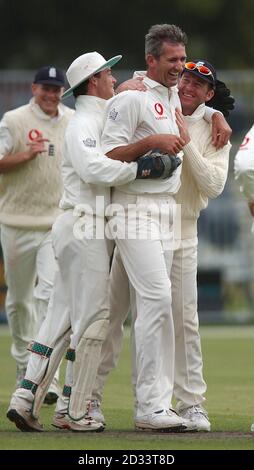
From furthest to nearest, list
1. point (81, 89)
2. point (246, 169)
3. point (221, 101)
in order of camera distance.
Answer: point (221, 101), point (81, 89), point (246, 169)

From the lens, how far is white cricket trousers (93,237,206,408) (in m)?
9.21

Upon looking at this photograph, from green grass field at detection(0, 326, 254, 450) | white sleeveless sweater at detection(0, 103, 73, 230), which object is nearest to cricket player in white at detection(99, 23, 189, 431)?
green grass field at detection(0, 326, 254, 450)

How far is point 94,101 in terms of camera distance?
9016 mm

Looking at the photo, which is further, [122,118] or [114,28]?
[114,28]

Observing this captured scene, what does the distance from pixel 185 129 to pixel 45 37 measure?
23.5 m

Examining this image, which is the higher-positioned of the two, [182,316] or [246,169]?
[246,169]

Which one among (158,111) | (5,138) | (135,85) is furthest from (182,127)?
(5,138)

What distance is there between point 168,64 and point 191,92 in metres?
0.51

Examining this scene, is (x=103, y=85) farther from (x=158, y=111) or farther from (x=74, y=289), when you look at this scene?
(x=74, y=289)

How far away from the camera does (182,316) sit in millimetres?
9219

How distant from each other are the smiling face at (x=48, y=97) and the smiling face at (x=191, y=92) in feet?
8.27
